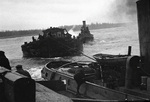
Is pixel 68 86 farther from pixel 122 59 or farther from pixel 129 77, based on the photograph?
pixel 129 77

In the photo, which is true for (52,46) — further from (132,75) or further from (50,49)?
(132,75)

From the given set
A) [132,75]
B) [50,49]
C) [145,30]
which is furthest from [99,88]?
Answer: [50,49]

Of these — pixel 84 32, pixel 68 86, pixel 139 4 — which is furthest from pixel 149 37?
pixel 84 32

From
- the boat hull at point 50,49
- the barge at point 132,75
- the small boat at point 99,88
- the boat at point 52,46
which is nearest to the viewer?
the barge at point 132,75

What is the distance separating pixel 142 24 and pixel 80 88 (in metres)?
4.28

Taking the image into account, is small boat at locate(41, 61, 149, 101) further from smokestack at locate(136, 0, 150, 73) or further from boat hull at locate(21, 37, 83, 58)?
boat hull at locate(21, 37, 83, 58)

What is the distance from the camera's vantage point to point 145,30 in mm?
7734

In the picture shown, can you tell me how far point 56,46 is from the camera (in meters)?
41.9

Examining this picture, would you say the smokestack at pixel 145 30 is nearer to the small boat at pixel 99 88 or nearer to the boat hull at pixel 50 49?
the small boat at pixel 99 88

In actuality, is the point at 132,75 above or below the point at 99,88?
above

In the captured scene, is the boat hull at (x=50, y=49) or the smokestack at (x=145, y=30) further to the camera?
the boat hull at (x=50, y=49)

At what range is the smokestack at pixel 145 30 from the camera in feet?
24.8

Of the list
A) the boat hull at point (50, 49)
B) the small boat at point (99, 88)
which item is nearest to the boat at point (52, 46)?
the boat hull at point (50, 49)

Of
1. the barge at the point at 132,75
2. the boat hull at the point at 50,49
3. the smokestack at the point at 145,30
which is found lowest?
the boat hull at the point at 50,49
